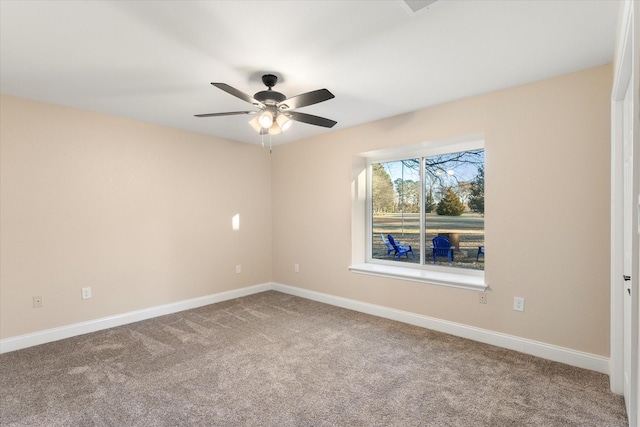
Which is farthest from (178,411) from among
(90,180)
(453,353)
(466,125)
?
(466,125)

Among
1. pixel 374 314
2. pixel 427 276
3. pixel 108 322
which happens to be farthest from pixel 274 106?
pixel 108 322

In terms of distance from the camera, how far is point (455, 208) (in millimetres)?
3717

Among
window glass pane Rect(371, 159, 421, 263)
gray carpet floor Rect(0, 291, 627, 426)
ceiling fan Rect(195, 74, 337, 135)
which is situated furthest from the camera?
window glass pane Rect(371, 159, 421, 263)

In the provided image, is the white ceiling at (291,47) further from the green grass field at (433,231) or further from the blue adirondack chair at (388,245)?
the blue adirondack chair at (388,245)

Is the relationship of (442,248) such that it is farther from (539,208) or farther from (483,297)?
(539,208)

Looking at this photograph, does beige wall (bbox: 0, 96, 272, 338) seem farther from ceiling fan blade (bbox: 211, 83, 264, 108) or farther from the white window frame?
ceiling fan blade (bbox: 211, 83, 264, 108)

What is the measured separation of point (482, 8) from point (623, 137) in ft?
4.37

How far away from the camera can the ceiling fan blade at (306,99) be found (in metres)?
2.21

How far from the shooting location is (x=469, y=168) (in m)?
3.64

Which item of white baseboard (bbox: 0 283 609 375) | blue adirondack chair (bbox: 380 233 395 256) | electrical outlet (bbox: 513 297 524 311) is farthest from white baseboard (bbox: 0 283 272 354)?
electrical outlet (bbox: 513 297 524 311)

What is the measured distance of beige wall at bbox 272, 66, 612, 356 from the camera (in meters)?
2.52

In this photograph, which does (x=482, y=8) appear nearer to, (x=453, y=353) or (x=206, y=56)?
(x=206, y=56)

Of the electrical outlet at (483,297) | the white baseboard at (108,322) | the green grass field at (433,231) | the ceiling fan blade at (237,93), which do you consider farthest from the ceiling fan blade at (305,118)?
the white baseboard at (108,322)

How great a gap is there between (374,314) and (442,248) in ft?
3.74
